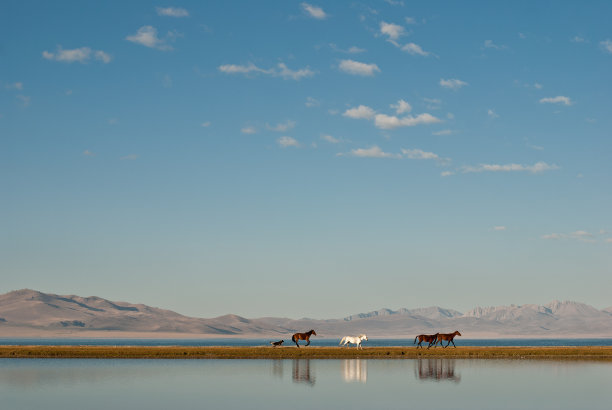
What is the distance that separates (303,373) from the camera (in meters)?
50.5

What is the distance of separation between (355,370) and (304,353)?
17.0m

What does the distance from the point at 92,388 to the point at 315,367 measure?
20.0 meters

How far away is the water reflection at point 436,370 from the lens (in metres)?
46.5

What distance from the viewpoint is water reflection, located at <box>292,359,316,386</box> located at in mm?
45581

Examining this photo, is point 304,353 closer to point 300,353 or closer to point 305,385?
point 300,353

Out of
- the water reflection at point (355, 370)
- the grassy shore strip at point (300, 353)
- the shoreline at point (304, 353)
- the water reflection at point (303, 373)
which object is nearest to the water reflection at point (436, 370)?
the water reflection at point (355, 370)

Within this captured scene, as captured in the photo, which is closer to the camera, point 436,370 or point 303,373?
point 303,373

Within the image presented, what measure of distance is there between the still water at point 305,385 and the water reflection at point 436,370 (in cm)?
7

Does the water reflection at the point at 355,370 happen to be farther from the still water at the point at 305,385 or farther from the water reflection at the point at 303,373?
the water reflection at the point at 303,373

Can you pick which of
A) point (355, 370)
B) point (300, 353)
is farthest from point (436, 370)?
point (300, 353)

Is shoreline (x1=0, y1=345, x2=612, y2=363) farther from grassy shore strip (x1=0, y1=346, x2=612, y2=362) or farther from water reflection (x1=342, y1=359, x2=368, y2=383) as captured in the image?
water reflection (x1=342, y1=359, x2=368, y2=383)

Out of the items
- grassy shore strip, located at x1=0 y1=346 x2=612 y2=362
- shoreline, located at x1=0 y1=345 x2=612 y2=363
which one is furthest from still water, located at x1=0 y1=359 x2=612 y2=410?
grassy shore strip, located at x1=0 y1=346 x2=612 y2=362

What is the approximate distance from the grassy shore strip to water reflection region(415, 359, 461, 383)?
5.37 meters

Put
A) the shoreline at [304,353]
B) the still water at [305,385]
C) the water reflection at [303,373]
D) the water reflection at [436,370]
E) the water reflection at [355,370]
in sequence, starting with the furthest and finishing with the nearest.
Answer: the shoreline at [304,353] → the water reflection at [355,370] → the water reflection at [436,370] → the water reflection at [303,373] → the still water at [305,385]
